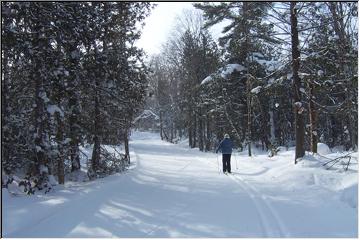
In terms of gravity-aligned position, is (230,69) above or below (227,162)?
above

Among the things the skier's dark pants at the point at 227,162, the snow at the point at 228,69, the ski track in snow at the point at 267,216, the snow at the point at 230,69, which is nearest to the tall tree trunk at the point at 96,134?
the skier's dark pants at the point at 227,162

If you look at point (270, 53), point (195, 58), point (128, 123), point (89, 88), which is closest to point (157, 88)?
point (195, 58)

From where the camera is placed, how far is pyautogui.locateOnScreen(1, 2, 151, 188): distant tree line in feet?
41.2

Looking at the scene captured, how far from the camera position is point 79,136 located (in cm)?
1648

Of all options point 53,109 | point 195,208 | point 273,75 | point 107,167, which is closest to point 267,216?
point 195,208

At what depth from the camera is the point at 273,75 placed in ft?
86.6

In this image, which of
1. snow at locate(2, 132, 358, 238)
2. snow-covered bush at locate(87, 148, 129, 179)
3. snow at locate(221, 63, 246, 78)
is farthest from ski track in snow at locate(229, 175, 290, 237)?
snow at locate(221, 63, 246, 78)

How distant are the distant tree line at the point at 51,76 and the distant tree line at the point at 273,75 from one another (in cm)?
681

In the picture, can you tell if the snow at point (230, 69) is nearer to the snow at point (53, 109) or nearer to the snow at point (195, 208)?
the snow at point (195, 208)

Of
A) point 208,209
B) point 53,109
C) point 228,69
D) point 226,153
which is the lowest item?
point 208,209

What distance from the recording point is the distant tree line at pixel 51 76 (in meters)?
12.6

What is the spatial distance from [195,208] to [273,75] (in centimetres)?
1638

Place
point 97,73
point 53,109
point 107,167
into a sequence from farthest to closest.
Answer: point 107,167
point 97,73
point 53,109

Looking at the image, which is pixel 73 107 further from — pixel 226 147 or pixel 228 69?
pixel 228 69
